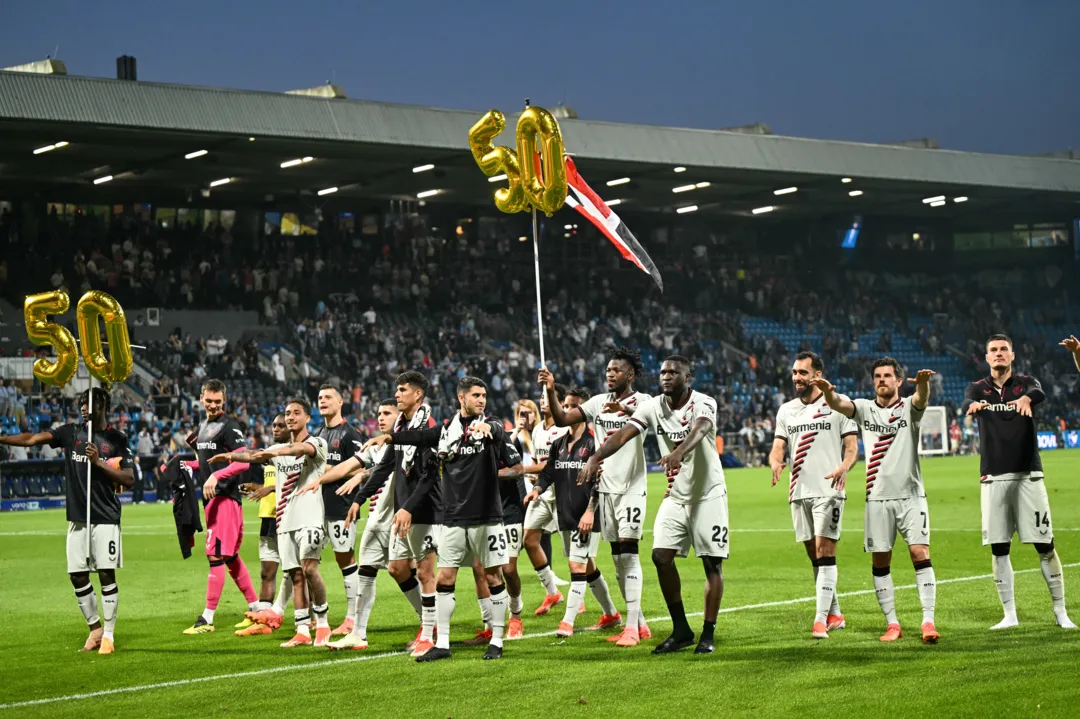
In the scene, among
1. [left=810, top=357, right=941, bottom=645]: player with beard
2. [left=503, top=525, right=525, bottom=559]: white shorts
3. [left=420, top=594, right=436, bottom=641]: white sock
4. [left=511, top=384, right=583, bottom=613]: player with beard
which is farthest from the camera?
[left=511, top=384, right=583, bottom=613]: player with beard

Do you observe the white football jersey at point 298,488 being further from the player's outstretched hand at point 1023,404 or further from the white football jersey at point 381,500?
the player's outstretched hand at point 1023,404

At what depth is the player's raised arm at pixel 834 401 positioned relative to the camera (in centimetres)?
1109

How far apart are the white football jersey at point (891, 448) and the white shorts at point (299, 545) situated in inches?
187

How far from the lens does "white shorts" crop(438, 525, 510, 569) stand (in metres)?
11.1

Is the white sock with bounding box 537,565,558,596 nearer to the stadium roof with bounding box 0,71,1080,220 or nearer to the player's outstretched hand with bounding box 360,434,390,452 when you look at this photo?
the player's outstretched hand with bounding box 360,434,390,452

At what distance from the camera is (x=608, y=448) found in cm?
1062

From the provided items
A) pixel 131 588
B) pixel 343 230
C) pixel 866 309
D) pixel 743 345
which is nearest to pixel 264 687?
pixel 131 588

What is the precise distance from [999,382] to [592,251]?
149ft

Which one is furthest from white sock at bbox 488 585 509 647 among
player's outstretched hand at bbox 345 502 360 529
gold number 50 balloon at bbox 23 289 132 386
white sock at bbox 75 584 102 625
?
gold number 50 balloon at bbox 23 289 132 386

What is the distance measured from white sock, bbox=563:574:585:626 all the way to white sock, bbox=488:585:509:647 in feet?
2.97

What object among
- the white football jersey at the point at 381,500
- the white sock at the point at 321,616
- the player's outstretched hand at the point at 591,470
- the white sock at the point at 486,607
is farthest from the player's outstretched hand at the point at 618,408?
the white sock at the point at 321,616

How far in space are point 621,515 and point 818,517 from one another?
1642mm

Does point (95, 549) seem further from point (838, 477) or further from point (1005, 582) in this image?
point (1005, 582)

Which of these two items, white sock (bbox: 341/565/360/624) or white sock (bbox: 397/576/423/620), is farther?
white sock (bbox: 341/565/360/624)
